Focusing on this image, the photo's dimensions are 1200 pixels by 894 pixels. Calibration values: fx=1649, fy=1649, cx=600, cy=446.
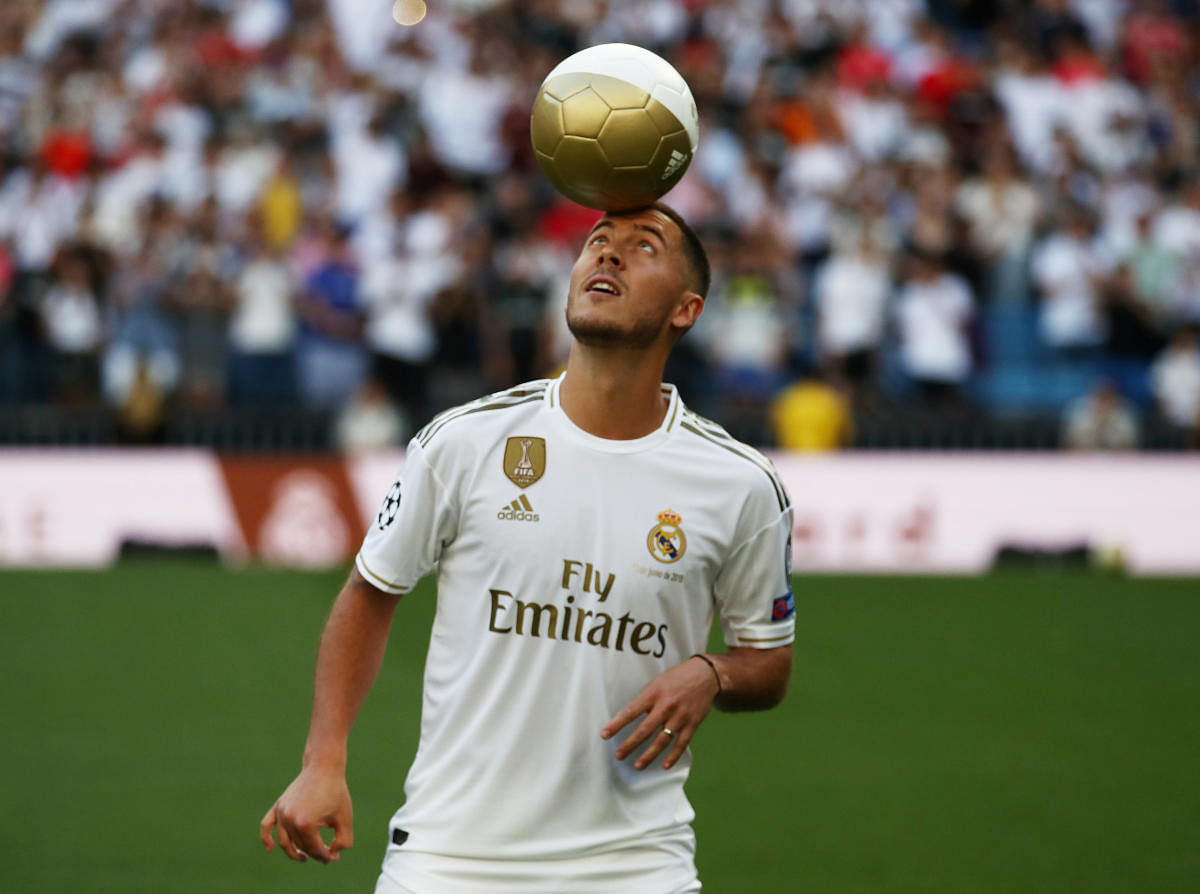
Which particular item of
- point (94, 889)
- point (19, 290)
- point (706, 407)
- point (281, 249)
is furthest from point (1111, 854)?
point (19, 290)

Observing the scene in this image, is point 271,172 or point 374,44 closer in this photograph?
point 271,172

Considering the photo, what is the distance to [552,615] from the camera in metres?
3.27

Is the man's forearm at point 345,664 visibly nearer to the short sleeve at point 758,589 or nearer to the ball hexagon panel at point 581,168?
the short sleeve at point 758,589

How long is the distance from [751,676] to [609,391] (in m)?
0.66

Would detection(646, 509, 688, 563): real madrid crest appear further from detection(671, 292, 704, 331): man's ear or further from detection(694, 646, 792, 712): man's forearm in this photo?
detection(671, 292, 704, 331): man's ear

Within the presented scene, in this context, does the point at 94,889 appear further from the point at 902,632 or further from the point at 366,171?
the point at 366,171

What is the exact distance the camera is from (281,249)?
1391 cm

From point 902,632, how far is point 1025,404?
3.90 meters

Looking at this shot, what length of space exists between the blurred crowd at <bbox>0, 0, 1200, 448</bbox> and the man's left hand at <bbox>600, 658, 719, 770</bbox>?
381 inches

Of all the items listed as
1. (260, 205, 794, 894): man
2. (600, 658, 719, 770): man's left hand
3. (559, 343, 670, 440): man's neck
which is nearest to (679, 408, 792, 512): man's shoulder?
(260, 205, 794, 894): man

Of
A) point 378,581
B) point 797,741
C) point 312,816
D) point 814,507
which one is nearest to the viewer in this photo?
point 312,816

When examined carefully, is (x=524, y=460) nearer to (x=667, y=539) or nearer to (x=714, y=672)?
(x=667, y=539)

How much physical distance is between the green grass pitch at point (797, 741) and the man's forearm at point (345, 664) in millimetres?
2874

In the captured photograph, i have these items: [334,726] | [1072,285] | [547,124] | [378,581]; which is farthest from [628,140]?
[1072,285]
